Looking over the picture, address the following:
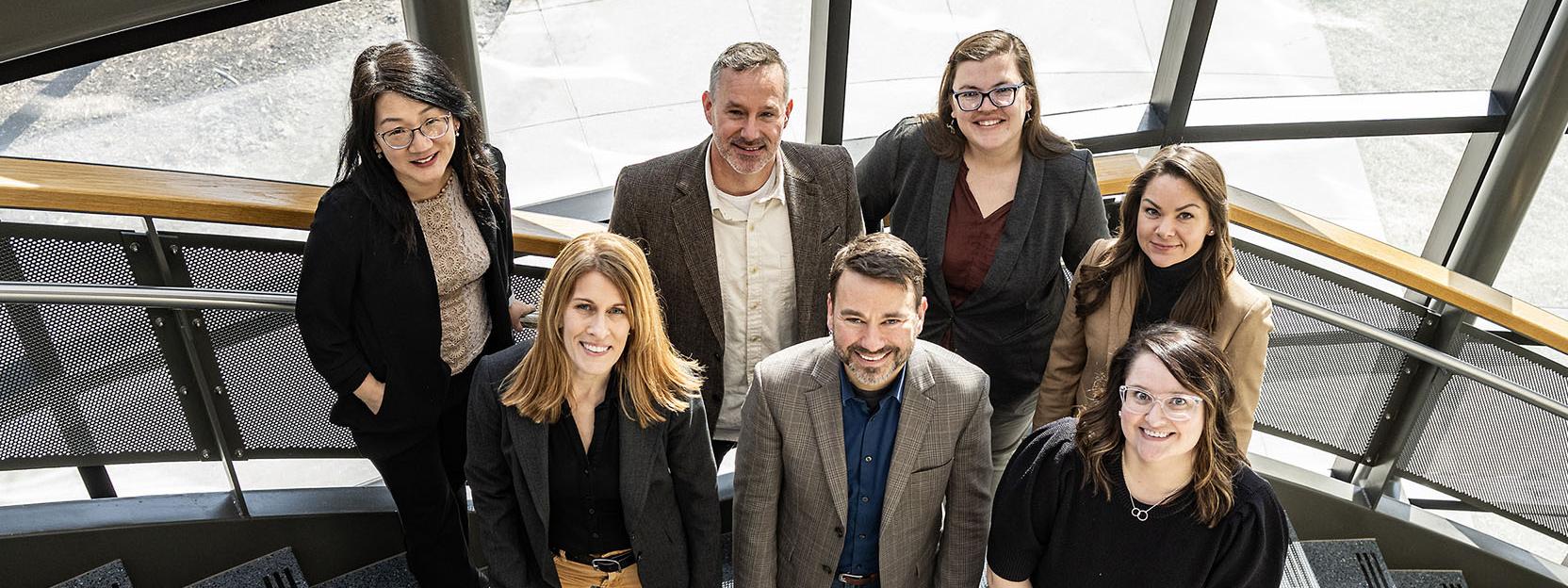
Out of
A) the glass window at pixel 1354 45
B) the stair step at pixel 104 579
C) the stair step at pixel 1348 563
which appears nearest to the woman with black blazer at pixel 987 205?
the stair step at pixel 1348 563

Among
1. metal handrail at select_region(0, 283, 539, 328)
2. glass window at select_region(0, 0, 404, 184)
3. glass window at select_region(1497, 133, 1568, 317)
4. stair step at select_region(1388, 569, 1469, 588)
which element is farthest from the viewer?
glass window at select_region(1497, 133, 1568, 317)

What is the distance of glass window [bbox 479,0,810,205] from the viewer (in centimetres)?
469

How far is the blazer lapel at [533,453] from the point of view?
106 inches

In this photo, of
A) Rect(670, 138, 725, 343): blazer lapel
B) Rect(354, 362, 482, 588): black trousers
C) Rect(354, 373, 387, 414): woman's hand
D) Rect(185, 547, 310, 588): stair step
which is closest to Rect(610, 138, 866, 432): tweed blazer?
Rect(670, 138, 725, 343): blazer lapel

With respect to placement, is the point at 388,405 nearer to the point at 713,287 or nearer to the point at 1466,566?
the point at 713,287

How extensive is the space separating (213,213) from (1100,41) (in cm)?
367

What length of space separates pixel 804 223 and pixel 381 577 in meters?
1.81

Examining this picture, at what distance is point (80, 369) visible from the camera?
3215 millimetres

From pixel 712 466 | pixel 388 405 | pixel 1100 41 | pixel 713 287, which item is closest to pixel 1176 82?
pixel 1100 41

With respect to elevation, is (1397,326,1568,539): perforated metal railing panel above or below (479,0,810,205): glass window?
below

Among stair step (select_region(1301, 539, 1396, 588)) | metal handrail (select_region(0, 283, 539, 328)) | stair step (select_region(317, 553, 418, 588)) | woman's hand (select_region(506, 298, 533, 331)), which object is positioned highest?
metal handrail (select_region(0, 283, 539, 328))

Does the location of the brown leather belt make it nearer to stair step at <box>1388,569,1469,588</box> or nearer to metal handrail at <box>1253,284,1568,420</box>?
metal handrail at <box>1253,284,1568,420</box>

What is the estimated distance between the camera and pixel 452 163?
2898 millimetres

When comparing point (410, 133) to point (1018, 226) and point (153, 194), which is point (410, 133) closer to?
point (153, 194)
